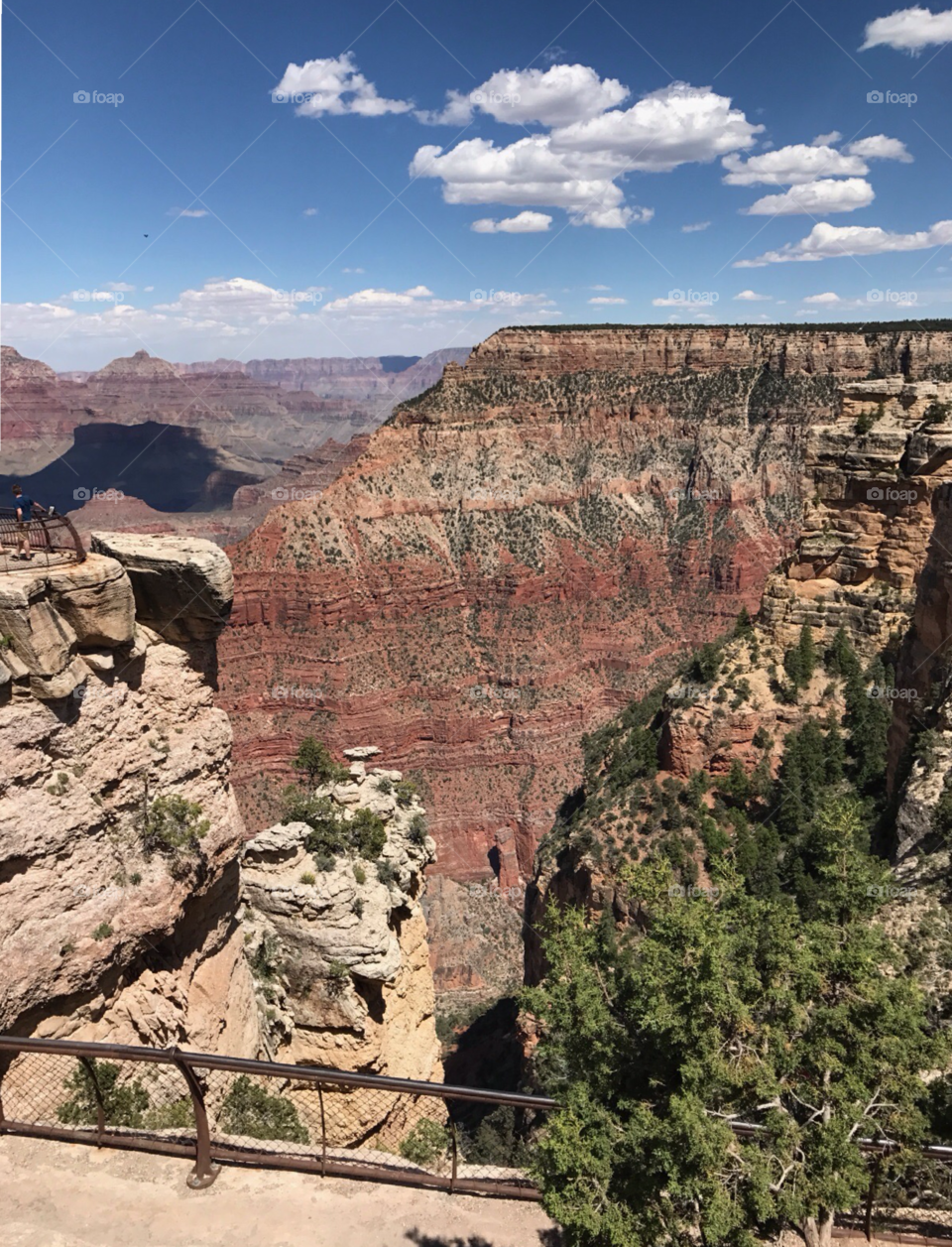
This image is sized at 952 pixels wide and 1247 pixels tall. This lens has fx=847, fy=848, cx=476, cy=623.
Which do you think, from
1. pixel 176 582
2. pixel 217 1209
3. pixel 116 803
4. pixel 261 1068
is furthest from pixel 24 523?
pixel 217 1209

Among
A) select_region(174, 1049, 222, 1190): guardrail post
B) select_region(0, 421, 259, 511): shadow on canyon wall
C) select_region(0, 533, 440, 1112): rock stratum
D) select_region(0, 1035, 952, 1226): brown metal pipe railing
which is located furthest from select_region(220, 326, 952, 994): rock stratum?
select_region(0, 421, 259, 511): shadow on canyon wall

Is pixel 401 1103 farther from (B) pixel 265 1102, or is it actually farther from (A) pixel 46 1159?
(A) pixel 46 1159

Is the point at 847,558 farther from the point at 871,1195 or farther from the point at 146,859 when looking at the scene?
the point at 146,859

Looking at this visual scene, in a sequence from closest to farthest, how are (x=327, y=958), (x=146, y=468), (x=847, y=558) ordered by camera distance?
1. (x=327, y=958)
2. (x=847, y=558)
3. (x=146, y=468)

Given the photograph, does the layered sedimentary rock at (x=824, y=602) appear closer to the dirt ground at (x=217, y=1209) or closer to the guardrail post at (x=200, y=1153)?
the dirt ground at (x=217, y=1209)

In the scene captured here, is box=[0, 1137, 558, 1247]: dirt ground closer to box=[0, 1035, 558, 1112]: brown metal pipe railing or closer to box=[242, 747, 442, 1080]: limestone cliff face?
box=[0, 1035, 558, 1112]: brown metal pipe railing

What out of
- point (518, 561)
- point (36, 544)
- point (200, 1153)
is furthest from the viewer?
point (518, 561)
